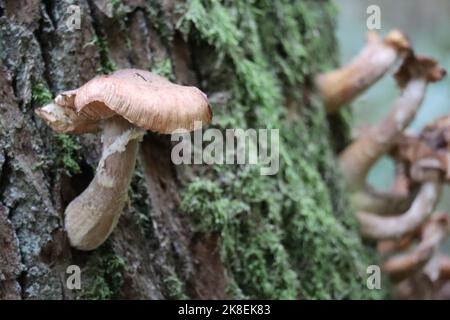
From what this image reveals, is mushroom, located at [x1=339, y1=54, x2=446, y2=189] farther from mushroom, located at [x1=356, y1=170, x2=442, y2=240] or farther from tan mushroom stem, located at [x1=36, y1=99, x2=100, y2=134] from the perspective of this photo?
tan mushroom stem, located at [x1=36, y1=99, x2=100, y2=134]

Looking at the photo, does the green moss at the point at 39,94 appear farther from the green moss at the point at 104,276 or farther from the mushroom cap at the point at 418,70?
the mushroom cap at the point at 418,70

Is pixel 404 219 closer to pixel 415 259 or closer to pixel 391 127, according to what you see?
pixel 415 259

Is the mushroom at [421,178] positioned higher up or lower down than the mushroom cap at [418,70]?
lower down

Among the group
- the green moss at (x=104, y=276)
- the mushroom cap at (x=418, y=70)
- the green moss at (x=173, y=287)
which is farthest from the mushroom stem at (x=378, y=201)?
the green moss at (x=104, y=276)

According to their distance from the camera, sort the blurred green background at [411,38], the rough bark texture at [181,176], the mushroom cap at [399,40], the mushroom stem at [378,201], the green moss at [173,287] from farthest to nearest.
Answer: the blurred green background at [411,38] < the mushroom stem at [378,201] < the mushroom cap at [399,40] < the green moss at [173,287] < the rough bark texture at [181,176]

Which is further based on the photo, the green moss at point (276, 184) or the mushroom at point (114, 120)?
the green moss at point (276, 184)

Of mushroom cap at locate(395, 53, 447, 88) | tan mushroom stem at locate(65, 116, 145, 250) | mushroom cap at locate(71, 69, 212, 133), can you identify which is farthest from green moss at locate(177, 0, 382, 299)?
mushroom cap at locate(71, 69, 212, 133)

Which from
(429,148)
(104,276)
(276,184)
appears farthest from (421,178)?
(104,276)

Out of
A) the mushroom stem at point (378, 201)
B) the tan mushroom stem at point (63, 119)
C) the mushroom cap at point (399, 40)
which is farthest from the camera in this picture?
the mushroom stem at point (378, 201)
